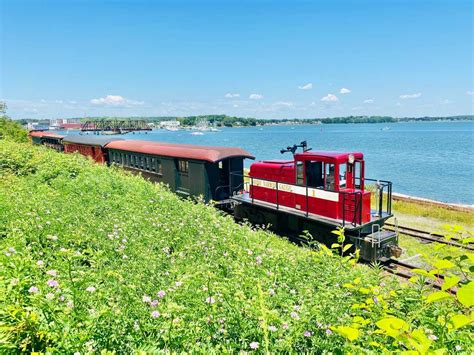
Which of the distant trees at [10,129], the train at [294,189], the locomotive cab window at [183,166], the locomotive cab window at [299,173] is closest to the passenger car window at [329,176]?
the train at [294,189]

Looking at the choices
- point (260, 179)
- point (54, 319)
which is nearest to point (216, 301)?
point (54, 319)

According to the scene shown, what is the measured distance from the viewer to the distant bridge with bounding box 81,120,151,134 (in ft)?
516

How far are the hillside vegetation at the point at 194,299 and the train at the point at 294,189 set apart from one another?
7.76 ft

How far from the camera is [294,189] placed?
495 inches

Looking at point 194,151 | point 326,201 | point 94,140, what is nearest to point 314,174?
point 326,201

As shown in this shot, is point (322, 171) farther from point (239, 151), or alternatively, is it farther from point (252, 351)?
point (252, 351)

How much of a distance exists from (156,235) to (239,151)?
9989 mm

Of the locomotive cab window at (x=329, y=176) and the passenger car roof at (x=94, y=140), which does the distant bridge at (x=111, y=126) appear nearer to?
the passenger car roof at (x=94, y=140)

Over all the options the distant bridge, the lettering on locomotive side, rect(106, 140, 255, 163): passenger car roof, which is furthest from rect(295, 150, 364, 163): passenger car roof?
the distant bridge

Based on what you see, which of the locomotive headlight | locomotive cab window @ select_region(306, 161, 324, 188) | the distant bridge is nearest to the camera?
the locomotive headlight

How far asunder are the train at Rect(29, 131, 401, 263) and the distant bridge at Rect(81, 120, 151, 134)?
14950 centimetres

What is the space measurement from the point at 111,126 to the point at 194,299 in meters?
171

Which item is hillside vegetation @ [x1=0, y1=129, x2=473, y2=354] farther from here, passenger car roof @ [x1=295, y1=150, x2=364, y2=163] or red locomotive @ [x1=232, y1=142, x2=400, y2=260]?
passenger car roof @ [x1=295, y1=150, x2=364, y2=163]

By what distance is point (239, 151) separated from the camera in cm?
1647
